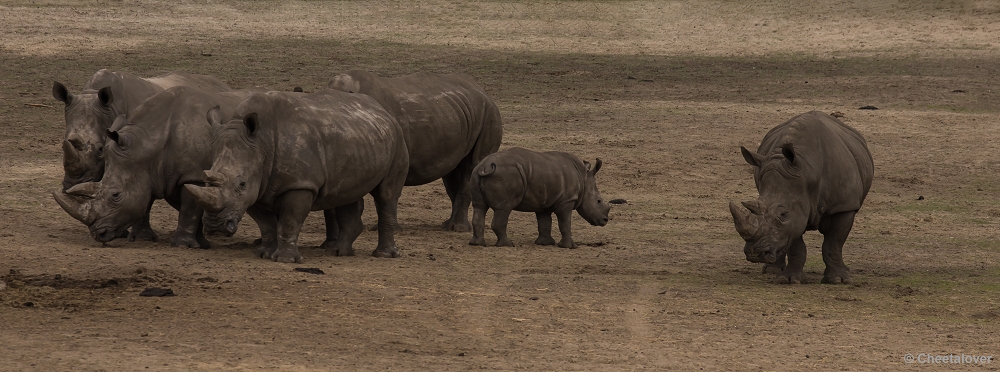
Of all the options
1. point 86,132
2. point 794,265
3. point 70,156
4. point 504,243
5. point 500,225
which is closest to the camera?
point 794,265

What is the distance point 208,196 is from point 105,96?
222 cm

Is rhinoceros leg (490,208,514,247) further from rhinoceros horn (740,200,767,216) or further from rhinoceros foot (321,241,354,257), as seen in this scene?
rhinoceros horn (740,200,767,216)

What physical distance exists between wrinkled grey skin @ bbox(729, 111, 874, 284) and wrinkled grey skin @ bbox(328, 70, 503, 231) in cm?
327

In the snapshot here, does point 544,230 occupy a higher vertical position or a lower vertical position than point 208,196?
lower

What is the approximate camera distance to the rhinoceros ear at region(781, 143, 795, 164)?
33.9 feet

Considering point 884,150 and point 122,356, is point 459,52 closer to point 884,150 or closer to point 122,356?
point 884,150

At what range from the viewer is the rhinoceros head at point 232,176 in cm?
984

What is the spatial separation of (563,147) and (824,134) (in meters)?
7.29

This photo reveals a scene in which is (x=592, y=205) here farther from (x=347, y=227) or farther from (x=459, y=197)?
(x=347, y=227)

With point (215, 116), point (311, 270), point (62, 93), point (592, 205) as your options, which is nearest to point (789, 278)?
point (592, 205)

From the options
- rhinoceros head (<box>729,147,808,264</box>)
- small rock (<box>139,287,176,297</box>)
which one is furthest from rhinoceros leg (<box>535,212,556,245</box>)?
small rock (<box>139,287,176,297</box>)

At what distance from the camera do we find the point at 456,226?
1355 cm

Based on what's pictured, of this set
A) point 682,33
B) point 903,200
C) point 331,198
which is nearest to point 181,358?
point 331,198

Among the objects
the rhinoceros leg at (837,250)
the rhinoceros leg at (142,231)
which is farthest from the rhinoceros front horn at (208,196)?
the rhinoceros leg at (837,250)
